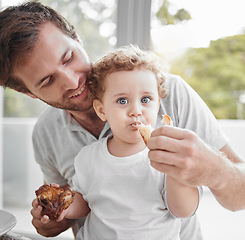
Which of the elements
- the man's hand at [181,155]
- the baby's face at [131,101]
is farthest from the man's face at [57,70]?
the man's hand at [181,155]

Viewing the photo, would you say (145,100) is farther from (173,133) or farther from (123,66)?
(173,133)

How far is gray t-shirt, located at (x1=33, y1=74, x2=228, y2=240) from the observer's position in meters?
1.41

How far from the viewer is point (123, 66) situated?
4.01 ft

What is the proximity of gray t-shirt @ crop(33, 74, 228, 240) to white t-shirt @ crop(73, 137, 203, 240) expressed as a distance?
0.25 meters

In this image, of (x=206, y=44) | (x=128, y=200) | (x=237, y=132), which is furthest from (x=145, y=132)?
(x=237, y=132)

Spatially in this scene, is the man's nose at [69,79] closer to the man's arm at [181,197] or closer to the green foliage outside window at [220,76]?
the man's arm at [181,197]

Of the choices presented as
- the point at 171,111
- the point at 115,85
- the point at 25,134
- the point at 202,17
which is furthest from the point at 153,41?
the point at 25,134

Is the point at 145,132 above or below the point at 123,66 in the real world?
below

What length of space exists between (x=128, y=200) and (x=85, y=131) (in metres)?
0.47

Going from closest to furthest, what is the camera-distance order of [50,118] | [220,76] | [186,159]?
[186,159] → [50,118] → [220,76]

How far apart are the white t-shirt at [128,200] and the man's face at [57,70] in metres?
0.33

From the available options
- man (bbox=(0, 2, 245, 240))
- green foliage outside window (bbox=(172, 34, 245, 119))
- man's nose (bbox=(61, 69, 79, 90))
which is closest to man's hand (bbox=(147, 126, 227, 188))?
man (bbox=(0, 2, 245, 240))

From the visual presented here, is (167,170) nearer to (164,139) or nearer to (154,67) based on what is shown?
(164,139)

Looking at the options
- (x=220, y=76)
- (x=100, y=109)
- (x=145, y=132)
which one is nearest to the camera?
(x=145, y=132)
